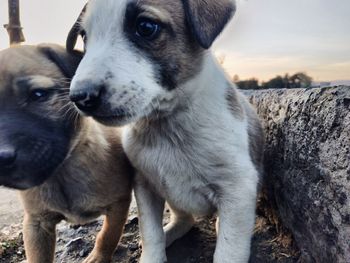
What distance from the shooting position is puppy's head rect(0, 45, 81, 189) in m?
2.49

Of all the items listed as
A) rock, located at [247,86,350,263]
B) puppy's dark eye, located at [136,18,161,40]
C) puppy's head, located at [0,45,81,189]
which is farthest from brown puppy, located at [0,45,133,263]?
rock, located at [247,86,350,263]

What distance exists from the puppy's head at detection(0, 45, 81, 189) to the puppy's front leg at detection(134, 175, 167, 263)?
23.0 inches

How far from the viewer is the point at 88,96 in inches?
84.1

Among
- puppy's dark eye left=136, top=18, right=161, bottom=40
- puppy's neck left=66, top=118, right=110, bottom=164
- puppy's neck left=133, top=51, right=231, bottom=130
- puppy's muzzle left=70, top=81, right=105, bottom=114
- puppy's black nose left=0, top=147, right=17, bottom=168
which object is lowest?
puppy's neck left=66, top=118, right=110, bottom=164

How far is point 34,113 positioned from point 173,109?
82 centimetres

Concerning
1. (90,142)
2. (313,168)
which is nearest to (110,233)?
(90,142)

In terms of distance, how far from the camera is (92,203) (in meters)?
3.17

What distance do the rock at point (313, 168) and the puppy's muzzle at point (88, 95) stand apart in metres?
1.22

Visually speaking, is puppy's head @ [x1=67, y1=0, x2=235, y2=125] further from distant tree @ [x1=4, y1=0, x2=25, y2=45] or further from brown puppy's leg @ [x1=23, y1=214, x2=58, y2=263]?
brown puppy's leg @ [x1=23, y1=214, x2=58, y2=263]

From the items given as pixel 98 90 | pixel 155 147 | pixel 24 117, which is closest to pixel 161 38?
pixel 98 90

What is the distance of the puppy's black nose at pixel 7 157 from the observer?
2.39m

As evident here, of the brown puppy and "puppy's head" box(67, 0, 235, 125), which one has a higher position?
"puppy's head" box(67, 0, 235, 125)

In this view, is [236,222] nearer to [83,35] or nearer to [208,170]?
[208,170]

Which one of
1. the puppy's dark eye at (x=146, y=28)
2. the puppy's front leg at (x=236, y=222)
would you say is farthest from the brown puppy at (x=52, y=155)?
the puppy's front leg at (x=236, y=222)
